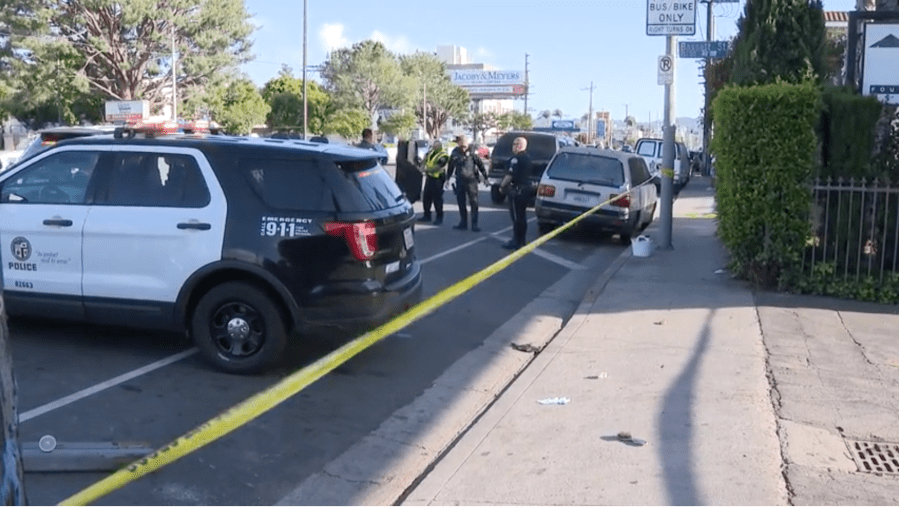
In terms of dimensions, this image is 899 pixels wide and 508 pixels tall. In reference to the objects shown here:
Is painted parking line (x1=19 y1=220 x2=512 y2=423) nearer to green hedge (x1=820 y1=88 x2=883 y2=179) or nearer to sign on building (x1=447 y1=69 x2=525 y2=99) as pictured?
green hedge (x1=820 y1=88 x2=883 y2=179)

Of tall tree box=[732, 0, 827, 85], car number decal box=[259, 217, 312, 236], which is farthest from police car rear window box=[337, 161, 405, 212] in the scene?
tall tree box=[732, 0, 827, 85]

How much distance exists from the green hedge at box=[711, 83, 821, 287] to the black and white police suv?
4.88 metres

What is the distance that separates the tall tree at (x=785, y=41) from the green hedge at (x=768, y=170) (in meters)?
1.35

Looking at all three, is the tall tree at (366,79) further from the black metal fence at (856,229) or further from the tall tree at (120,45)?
the black metal fence at (856,229)

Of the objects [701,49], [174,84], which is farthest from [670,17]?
[174,84]

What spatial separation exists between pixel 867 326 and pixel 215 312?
6.31 m

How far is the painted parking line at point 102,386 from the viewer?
6.64m

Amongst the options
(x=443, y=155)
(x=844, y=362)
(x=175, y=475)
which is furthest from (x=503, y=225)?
(x=175, y=475)

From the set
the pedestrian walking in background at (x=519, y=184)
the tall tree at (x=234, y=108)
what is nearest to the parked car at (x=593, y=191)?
the pedestrian walking in background at (x=519, y=184)

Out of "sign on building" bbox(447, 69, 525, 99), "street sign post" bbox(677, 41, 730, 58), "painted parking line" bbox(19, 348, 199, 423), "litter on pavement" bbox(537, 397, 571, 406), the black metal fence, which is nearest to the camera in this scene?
"painted parking line" bbox(19, 348, 199, 423)

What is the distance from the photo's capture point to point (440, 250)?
15.2 metres

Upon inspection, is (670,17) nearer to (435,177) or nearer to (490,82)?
(435,177)

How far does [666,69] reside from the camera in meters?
15.2

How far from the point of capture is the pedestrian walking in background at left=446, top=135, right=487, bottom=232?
17.7 m
